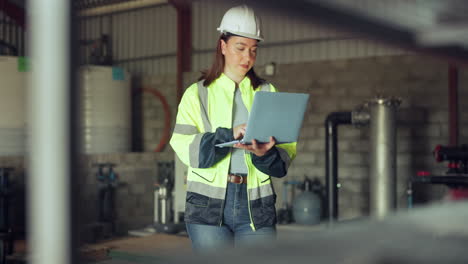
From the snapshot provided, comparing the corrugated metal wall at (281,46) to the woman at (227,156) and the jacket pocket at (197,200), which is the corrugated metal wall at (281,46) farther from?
the jacket pocket at (197,200)

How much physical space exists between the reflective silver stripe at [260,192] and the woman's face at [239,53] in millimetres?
354

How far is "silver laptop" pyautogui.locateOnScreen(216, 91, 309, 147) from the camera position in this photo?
5.31ft

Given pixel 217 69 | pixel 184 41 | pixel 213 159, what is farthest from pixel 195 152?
pixel 184 41

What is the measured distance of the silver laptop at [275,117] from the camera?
5.31 feet

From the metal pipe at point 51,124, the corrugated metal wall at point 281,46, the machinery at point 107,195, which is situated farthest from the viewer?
the corrugated metal wall at point 281,46

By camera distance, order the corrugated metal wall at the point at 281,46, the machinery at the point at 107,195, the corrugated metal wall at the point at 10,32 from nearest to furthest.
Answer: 1. the machinery at the point at 107,195
2. the corrugated metal wall at the point at 281,46
3. the corrugated metal wall at the point at 10,32

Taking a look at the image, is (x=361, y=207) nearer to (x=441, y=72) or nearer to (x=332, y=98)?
(x=332, y=98)

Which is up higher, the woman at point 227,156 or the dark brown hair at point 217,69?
the dark brown hair at point 217,69

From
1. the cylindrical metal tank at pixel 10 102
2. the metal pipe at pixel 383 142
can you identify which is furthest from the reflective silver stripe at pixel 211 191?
the cylindrical metal tank at pixel 10 102

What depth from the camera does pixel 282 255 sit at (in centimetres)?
44

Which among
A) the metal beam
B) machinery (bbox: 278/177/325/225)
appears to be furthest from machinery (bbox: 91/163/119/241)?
machinery (bbox: 278/177/325/225)

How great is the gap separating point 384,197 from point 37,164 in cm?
490

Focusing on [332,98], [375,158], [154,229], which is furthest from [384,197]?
[154,229]

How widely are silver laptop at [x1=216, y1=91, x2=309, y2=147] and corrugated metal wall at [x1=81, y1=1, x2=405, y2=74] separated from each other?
4.83 m
